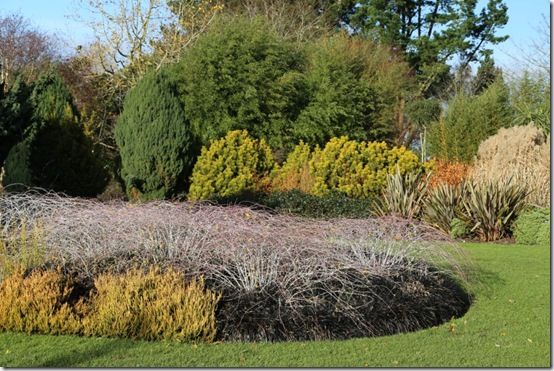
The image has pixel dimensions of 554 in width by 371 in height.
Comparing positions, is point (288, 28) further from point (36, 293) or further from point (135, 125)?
point (36, 293)

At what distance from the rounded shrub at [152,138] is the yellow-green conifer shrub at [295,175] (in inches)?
103

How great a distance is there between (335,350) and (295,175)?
10532mm

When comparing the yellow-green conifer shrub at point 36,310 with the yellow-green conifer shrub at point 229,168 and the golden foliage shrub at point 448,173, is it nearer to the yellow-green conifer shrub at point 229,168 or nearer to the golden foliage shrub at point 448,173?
the yellow-green conifer shrub at point 229,168

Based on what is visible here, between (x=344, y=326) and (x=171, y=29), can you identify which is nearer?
(x=344, y=326)

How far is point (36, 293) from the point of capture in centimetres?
604

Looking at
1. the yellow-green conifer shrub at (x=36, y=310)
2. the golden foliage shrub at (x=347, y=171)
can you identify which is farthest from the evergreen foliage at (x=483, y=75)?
the yellow-green conifer shrub at (x=36, y=310)

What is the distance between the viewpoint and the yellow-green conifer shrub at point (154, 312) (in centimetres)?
581

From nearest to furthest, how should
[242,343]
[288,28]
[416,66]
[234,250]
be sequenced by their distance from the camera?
[242,343]
[234,250]
[288,28]
[416,66]

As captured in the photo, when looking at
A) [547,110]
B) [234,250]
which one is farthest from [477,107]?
[234,250]

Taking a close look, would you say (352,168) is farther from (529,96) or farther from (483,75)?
(483,75)

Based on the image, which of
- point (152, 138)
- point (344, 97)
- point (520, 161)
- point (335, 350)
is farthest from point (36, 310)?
point (344, 97)

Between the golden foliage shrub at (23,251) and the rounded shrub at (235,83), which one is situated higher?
the rounded shrub at (235,83)

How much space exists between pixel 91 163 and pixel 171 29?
32.1 feet

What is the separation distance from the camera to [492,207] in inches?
516
